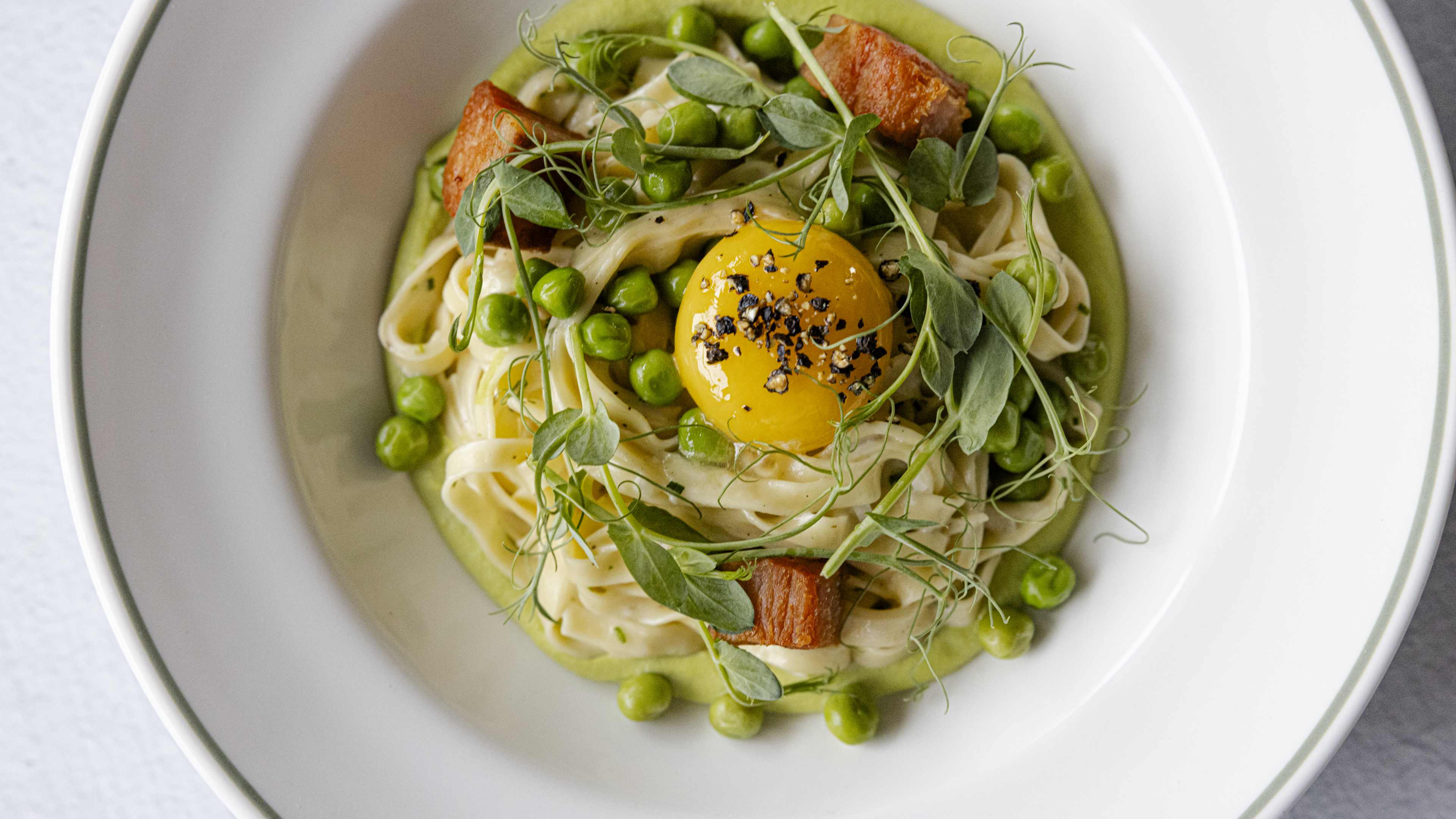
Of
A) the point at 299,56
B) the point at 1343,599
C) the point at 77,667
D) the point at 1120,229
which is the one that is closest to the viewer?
the point at 1343,599

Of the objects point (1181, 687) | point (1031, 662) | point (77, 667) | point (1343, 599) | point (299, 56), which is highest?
point (299, 56)

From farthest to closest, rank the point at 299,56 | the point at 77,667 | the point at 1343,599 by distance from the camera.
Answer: the point at 77,667 < the point at 299,56 < the point at 1343,599

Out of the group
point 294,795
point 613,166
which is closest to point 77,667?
point 294,795

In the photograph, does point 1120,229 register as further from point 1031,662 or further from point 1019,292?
point 1031,662

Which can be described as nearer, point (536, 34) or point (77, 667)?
point (536, 34)

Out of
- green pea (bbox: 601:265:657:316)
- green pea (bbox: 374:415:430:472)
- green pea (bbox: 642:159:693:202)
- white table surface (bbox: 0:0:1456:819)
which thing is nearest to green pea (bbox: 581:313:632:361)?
green pea (bbox: 601:265:657:316)
